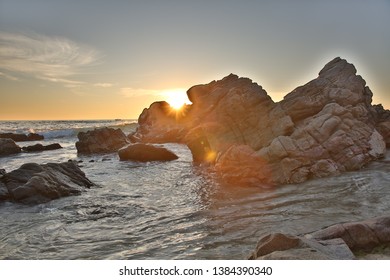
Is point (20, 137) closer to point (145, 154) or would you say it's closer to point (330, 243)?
point (145, 154)

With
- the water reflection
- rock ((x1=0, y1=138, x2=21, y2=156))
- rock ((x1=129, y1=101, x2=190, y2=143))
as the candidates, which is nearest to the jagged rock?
the water reflection

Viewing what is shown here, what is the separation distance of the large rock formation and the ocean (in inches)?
47.9

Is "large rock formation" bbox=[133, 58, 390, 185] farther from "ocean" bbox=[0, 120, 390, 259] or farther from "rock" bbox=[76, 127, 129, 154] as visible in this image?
"rock" bbox=[76, 127, 129, 154]

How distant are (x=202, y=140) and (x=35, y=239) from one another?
16540mm

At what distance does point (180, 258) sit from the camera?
23.2 feet

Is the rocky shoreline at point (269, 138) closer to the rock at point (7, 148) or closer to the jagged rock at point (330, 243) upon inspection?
the jagged rock at point (330, 243)

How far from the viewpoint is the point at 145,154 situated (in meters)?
25.3

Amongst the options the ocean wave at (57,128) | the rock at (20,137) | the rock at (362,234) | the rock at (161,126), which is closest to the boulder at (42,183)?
the rock at (362,234)

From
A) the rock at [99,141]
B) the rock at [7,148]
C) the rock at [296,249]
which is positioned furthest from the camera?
the rock at [99,141]

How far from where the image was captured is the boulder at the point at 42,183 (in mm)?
12523

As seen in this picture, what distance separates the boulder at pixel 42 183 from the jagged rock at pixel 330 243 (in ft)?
31.1

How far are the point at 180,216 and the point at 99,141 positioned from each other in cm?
2519
